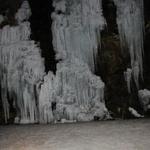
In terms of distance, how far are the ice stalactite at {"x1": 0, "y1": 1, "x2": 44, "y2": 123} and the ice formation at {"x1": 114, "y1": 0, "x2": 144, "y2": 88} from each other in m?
1.80

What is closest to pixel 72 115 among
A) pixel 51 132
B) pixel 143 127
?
pixel 51 132

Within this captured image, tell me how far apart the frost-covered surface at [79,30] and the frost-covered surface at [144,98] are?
1.12 meters

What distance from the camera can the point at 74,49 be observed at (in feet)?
25.1

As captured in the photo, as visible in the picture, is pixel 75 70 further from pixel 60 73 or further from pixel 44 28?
pixel 44 28

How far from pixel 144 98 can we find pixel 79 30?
192 centimetres

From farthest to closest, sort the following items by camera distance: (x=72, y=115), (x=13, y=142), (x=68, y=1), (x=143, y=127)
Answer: (x=68, y=1) → (x=72, y=115) → (x=143, y=127) → (x=13, y=142)

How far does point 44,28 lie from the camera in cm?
791

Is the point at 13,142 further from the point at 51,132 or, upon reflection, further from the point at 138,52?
the point at 138,52

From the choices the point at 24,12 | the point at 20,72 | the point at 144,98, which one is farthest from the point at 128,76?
the point at 24,12

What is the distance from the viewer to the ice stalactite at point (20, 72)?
7398mm

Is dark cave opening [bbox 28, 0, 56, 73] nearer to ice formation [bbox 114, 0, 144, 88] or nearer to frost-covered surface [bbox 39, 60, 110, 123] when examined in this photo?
frost-covered surface [bbox 39, 60, 110, 123]

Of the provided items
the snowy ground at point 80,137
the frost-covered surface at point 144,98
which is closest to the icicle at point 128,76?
the frost-covered surface at point 144,98

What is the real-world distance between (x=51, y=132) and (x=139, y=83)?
250 centimetres

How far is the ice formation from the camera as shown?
7637mm
